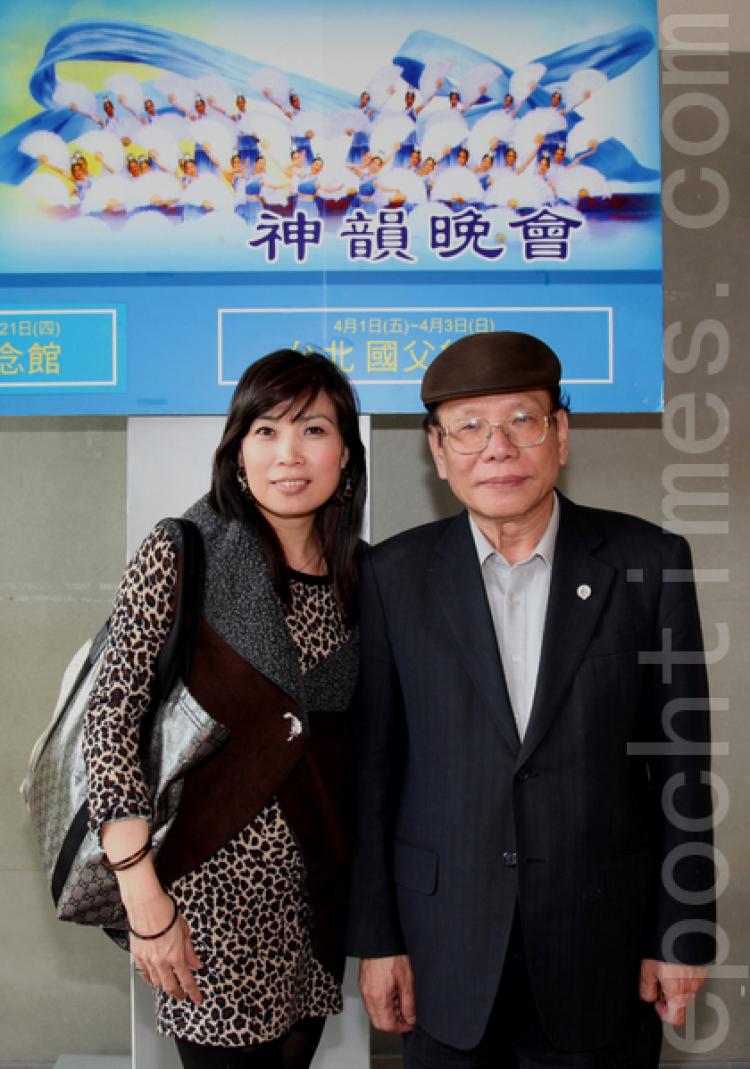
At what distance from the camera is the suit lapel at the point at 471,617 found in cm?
163

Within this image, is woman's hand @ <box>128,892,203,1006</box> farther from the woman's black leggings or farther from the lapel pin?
the lapel pin

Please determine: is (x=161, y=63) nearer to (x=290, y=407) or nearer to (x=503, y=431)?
(x=290, y=407)

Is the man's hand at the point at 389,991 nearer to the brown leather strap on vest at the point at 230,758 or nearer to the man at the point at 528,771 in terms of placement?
the man at the point at 528,771

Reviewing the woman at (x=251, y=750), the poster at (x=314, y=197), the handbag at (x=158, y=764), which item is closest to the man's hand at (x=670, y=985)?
the woman at (x=251, y=750)

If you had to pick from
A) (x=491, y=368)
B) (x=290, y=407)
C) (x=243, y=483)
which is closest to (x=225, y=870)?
(x=243, y=483)

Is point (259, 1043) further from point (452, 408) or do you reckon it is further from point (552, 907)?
point (452, 408)

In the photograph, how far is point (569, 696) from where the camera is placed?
163 centimetres

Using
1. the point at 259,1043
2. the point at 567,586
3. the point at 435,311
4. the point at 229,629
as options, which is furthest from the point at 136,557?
the point at 435,311

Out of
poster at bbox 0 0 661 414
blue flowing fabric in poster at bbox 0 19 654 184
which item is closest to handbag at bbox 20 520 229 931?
poster at bbox 0 0 661 414

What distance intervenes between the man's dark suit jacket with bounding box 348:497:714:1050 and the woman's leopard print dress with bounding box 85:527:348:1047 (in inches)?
5.0

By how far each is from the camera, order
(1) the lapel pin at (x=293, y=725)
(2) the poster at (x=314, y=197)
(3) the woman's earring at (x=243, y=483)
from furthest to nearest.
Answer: (2) the poster at (x=314, y=197)
(3) the woman's earring at (x=243, y=483)
(1) the lapel pin at (x=293, y=725)

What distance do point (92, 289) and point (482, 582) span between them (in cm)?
128

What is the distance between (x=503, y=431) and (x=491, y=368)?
0.11 m

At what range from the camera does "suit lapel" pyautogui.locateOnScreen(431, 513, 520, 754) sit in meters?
1.63
